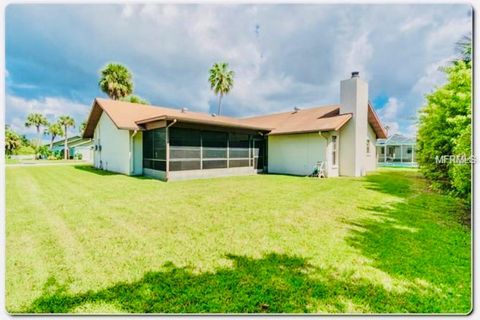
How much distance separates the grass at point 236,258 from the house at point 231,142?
18.1 feet

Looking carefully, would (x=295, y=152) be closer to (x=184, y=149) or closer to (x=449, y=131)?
(x=184, y=149)

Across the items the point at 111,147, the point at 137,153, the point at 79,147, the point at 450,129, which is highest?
the point at 79,147

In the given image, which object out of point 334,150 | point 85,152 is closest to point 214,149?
point 334,150

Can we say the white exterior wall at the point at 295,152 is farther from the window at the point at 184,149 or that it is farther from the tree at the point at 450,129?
the window at the point at 184,149

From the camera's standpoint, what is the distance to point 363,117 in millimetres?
12695

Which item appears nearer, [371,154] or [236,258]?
[236,258]

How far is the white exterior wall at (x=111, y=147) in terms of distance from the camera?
1266 cm

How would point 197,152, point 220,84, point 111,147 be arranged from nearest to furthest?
point 197,152
point 111,147
point 220,84

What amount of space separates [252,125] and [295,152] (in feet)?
9.33

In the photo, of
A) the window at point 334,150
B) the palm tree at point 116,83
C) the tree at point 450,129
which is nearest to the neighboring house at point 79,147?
the palm tree at point 116,83

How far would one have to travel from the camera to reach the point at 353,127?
12.3 metres

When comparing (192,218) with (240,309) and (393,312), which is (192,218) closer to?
(240,309)

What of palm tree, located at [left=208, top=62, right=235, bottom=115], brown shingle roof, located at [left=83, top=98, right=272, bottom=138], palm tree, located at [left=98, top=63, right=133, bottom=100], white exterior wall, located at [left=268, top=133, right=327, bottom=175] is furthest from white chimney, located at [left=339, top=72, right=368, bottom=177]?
palm tree, located at [left=98, top=63, right=133, bottom=100]

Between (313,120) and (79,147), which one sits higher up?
(313,120)
